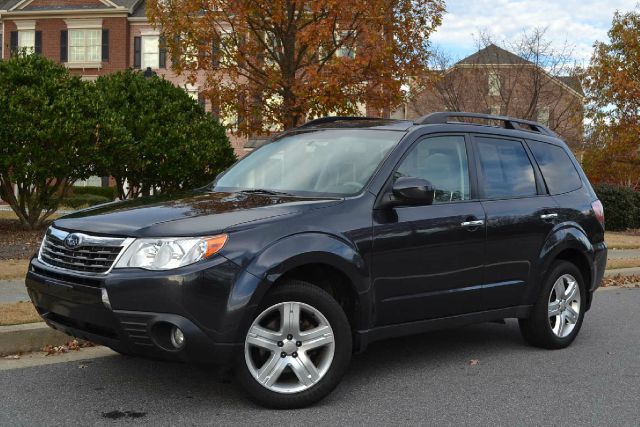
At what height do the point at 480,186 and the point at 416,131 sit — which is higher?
the point at 416,131

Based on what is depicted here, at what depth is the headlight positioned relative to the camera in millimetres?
4379

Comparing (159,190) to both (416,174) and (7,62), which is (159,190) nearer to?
(7,62)

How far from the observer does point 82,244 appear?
4613mm

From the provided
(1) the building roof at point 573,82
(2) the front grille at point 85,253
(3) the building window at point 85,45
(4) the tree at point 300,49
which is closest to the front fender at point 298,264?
(2) the front grille at point 85,253

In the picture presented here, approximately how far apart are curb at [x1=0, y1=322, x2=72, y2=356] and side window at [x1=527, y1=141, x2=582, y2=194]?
4159 millimetres

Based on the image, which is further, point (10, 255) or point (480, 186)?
point (10, 255)

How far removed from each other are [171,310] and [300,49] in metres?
11.7

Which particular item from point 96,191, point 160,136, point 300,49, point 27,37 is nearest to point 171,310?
point 160,136

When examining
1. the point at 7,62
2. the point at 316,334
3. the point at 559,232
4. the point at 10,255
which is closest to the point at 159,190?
the point at 7,62

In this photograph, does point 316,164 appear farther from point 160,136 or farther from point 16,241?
point 160,136

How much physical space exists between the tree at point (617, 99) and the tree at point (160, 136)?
49.7 ft

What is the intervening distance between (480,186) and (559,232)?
0.97 meters

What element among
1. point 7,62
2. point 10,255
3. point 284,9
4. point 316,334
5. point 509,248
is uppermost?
point 284,9

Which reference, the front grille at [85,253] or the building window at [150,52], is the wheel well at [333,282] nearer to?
the front grille at [85,253]
